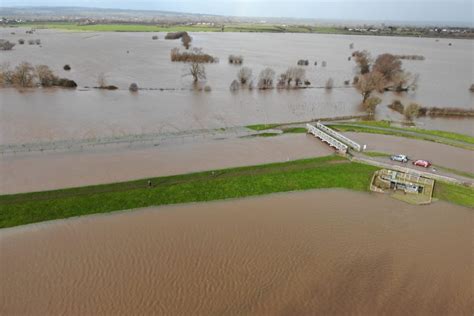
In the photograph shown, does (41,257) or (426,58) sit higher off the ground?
(426,58)

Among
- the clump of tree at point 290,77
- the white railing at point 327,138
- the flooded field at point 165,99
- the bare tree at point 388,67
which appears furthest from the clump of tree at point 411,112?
the clump of tree at point 290,77

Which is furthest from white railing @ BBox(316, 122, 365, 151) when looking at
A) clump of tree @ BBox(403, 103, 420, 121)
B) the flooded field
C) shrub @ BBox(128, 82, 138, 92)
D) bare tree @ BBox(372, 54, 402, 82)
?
bare tree @ BBox(372, 54, 402, 82)

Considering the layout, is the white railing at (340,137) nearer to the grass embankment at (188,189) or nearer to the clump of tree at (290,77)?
the grass embankment at (188,189)

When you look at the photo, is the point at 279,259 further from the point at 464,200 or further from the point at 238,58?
the point at 238,58

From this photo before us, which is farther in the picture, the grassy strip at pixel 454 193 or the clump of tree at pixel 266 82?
the clump of tree at pixel 266 82

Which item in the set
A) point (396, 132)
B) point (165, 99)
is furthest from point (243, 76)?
point (396, 132)

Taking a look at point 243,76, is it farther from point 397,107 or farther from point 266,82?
point 397,107

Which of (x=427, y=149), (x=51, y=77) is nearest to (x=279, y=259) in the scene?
(x=427, y=149)
